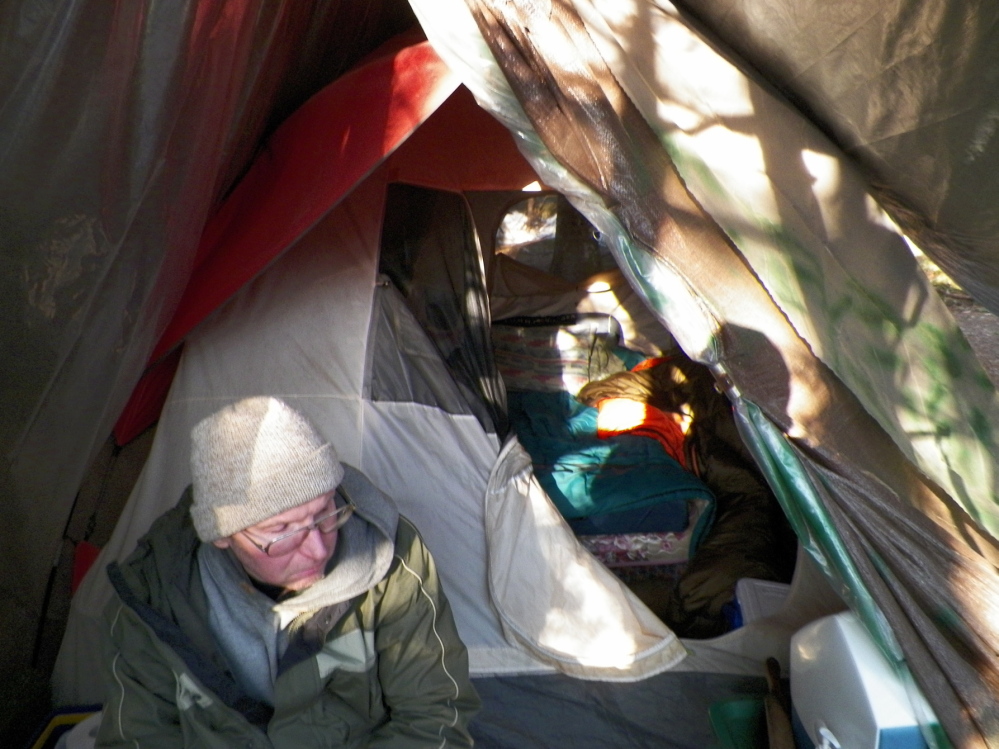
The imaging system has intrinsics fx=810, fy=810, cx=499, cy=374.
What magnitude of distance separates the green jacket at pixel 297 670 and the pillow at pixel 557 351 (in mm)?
1757

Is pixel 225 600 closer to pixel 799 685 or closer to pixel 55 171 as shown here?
pixel 55 171

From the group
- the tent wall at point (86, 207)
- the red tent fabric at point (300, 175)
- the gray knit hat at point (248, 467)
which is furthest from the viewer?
the red tent fabric at point (300, 175)

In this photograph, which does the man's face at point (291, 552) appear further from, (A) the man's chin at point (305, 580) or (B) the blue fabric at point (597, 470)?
(B) the blue fabric at point (597, 470)

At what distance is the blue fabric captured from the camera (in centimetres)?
222

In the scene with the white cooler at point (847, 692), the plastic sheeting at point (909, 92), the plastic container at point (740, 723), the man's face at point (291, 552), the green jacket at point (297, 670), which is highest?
the plastic sheeting at point (909, 92)

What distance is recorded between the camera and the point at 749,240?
3.97 feet

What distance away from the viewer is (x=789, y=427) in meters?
1.24

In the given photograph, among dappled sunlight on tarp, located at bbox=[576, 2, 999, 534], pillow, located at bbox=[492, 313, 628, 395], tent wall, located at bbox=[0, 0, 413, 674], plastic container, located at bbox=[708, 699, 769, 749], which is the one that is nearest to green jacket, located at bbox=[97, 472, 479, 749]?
tent wall, located at bbox=[0, 0, 413, 674]

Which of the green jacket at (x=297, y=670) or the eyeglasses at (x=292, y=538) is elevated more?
the eyeglasses at (x=292, y=538)

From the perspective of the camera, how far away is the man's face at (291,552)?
3.57 feet

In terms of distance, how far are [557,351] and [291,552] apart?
2106mm

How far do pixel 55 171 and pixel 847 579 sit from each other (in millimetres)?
1420

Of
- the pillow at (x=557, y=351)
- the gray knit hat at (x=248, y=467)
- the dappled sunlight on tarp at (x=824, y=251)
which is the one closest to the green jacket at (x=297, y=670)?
the gray knit hat at (x=248, y=467)

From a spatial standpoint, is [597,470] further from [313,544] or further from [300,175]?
[313,544]
